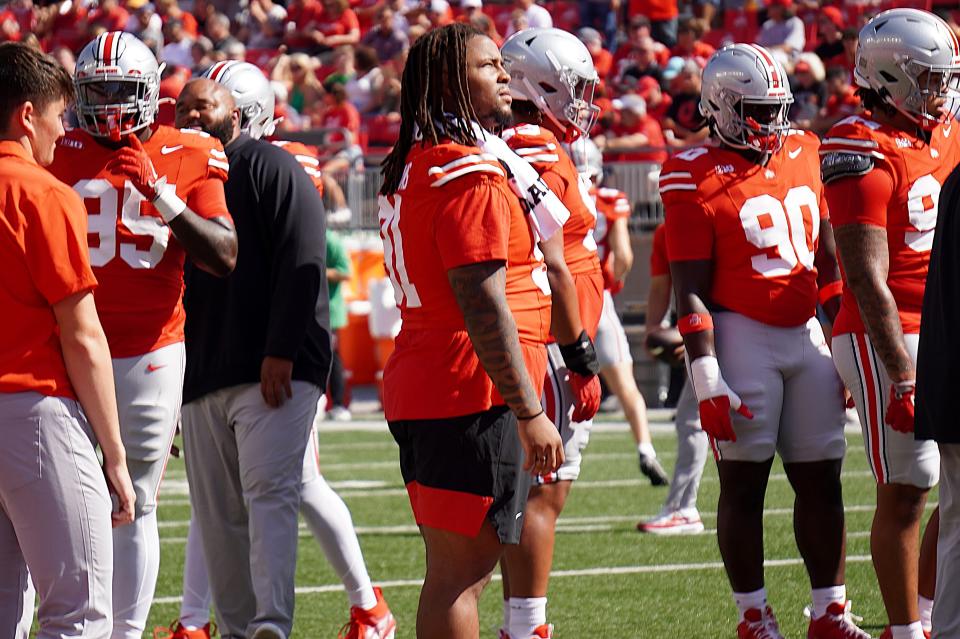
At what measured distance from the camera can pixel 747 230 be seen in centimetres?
504

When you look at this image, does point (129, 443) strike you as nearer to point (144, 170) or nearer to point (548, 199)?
point (144, 170)

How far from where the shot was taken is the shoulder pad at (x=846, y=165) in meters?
4.79

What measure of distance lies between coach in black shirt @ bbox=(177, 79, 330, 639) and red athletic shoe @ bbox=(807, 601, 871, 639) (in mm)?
1674

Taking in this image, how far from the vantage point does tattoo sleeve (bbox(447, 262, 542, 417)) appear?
3740mm

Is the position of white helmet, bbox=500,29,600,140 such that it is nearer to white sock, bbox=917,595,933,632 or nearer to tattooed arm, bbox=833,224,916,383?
tattooed arm, bbox=833,224,916,383

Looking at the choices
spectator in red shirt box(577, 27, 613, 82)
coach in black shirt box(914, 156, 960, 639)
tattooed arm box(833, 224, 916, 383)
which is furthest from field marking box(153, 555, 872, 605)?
spectator in red shirt box(577, 27, 613, 82)

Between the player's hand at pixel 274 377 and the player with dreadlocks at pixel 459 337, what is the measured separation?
3.18 ft

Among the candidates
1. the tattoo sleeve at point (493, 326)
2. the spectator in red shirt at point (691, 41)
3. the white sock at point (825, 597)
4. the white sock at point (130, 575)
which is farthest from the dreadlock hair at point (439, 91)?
the spectator in red shirt at point (691, 41)

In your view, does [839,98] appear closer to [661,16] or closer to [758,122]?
[661,16]

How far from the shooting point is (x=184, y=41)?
1980 cm

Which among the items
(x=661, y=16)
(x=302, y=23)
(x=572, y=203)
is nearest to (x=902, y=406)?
(x=572, y=203)

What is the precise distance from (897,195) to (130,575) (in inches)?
103

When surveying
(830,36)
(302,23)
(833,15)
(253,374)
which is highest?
(253,374)

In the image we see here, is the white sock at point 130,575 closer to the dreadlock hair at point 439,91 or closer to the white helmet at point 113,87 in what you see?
the white helmet at point 113,87
